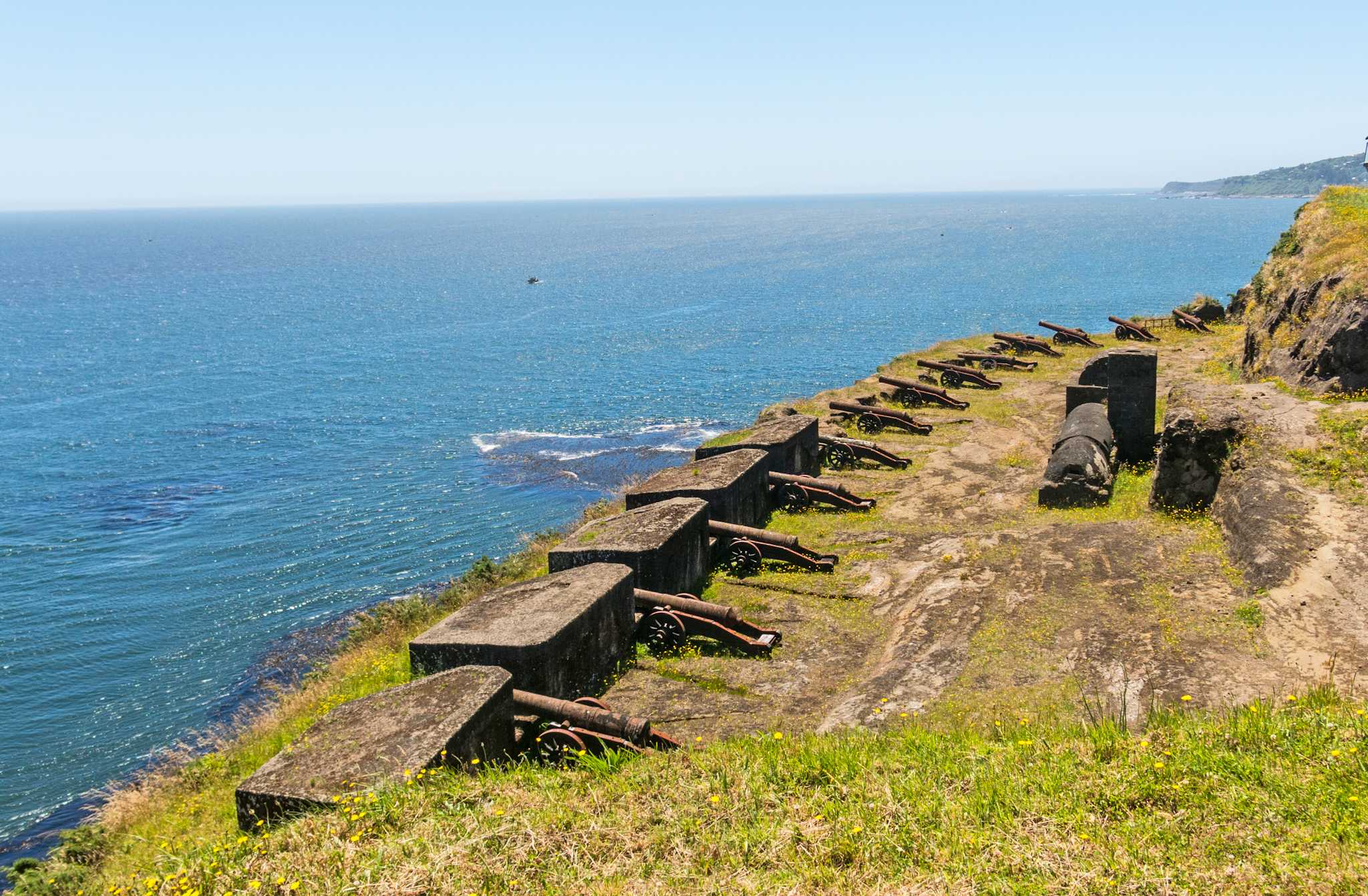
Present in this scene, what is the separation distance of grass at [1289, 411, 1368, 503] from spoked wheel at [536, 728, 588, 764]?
10020 mm

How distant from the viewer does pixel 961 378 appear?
31.2 metres

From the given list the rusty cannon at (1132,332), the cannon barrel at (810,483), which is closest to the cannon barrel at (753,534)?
the cannon barrel at (810,483)

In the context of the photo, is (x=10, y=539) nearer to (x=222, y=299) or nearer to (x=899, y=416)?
(x=899, y=416)

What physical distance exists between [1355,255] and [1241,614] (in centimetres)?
1603

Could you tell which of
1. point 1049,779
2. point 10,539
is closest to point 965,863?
point 1049,779

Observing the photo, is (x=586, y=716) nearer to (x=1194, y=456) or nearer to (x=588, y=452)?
(x=1194, y=456)

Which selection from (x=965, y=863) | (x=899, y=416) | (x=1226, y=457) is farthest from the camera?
(x=899, y=416)

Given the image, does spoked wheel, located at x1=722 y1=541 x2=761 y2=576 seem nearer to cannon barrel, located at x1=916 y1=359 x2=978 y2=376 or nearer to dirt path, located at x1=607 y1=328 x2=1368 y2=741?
dirt path, located at x1=607 y1=328 x2=1368 y2=741

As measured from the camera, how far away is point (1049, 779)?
6.25 metres

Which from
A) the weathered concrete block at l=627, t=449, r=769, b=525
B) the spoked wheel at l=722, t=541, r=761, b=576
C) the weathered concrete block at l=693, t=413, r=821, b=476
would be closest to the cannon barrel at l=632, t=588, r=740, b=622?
the spoked wheel at l=722, t=541, r=761, b=576

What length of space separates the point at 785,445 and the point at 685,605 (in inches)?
289

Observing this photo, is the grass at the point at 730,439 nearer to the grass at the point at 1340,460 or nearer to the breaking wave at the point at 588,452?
the grass at the point at 1340,460

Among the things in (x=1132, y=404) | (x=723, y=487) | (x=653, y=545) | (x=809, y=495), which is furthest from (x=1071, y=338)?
(x=653, y=545)

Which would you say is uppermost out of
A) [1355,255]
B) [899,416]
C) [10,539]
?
[1355,255]
